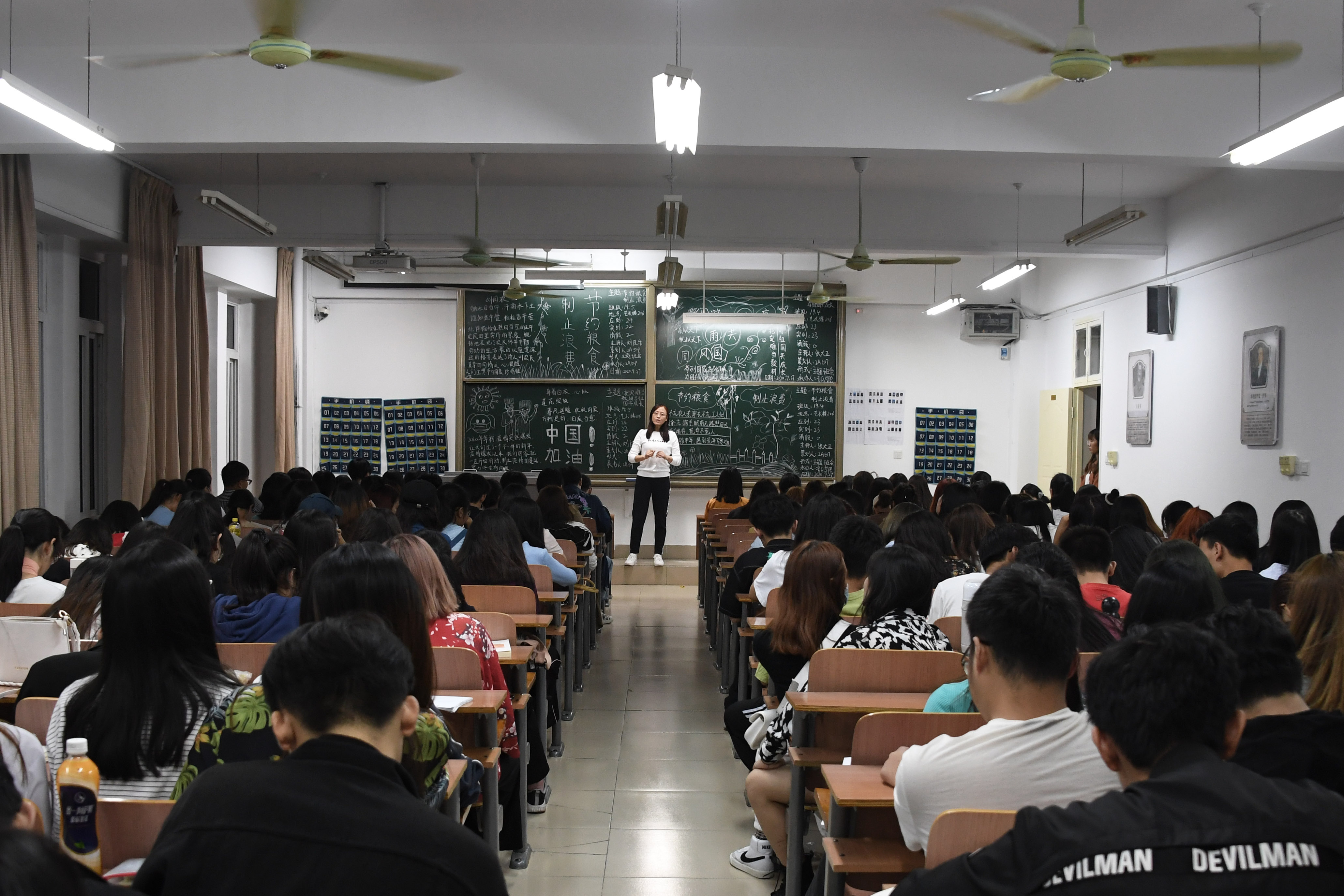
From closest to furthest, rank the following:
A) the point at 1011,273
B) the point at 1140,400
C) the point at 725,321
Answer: the point at 1011,273 < the point at 1140,400 < the point at 725,321

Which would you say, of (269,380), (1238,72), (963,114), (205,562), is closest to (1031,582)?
(205,562)

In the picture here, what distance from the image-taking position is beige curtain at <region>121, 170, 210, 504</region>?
7.76m

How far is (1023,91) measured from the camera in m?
4.07

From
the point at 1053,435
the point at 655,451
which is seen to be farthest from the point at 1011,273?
the point at 655,451

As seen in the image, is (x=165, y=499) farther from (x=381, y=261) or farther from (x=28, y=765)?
(x=28, y=765)

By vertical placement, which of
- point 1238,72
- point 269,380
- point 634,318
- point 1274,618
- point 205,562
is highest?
point 1238,72

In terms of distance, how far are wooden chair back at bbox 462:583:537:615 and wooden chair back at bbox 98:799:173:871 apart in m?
2.47

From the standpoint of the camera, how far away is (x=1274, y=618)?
1.88 meters

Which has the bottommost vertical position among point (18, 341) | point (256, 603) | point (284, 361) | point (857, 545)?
point (256, 603)

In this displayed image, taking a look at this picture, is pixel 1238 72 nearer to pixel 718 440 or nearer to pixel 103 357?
pixel 718 440

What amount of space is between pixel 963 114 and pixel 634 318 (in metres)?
6.16

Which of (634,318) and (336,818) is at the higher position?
(634,318)

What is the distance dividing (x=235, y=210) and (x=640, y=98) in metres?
2.77

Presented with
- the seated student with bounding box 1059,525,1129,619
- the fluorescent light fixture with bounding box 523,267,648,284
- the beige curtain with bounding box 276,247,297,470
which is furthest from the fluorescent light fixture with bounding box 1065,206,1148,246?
the beige curtain with bounding box 276,247,297,470
